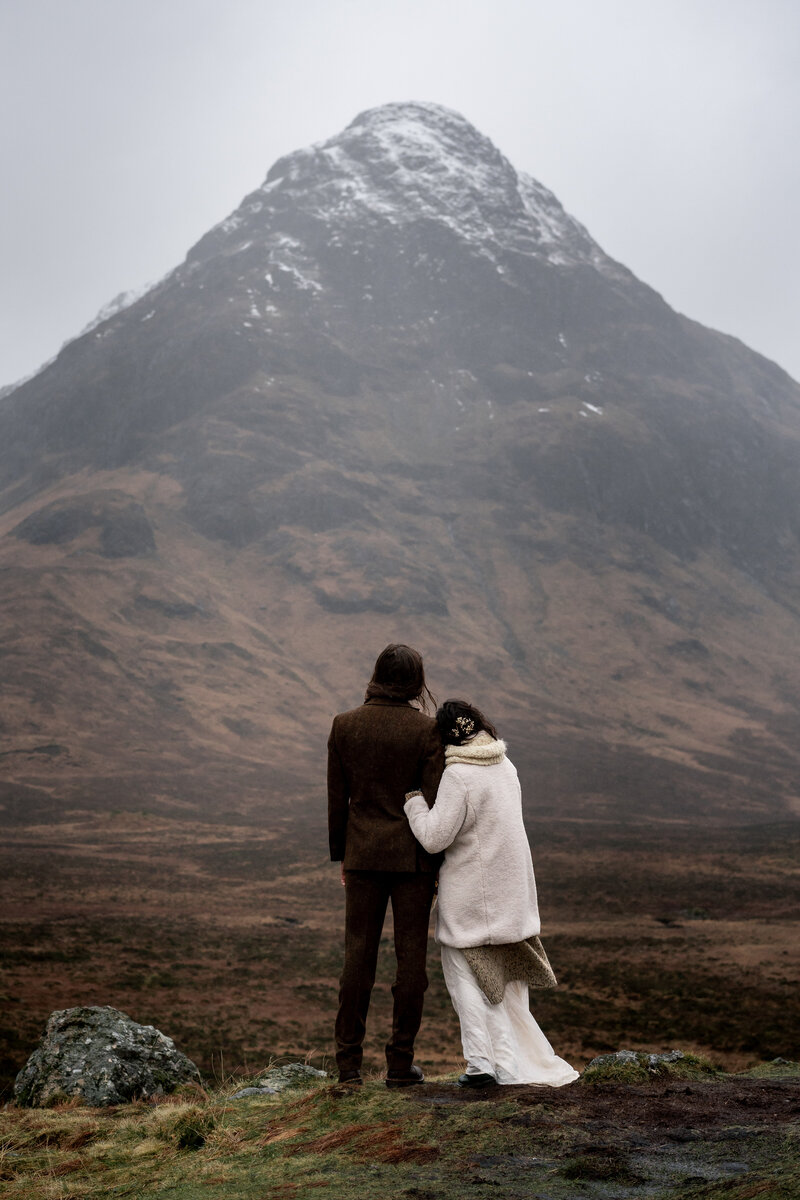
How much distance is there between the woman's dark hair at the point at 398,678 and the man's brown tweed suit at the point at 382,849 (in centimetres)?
8

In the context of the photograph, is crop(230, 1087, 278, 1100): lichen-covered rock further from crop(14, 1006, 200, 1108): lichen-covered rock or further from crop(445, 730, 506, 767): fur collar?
crop(445, 730, 506, 767): fur collar

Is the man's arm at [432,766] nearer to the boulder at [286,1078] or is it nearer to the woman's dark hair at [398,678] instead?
the woman's dark hair at [398,678]

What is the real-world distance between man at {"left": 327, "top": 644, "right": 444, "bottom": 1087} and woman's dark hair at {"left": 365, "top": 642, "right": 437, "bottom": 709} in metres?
0.02

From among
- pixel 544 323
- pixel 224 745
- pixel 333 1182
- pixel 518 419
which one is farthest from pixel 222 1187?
pixel 544 323

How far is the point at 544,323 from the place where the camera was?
143m

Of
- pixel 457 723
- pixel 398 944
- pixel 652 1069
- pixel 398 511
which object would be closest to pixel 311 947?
pixel 652 1069

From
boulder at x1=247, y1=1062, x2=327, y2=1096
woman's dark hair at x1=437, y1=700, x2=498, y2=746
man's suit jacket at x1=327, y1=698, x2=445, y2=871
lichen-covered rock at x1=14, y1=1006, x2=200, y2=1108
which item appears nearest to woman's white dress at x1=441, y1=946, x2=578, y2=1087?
man's suit jacket at x1=327, y1=698, x2=445, y2=871

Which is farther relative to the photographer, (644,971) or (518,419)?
(518,419)

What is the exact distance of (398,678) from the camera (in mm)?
5508

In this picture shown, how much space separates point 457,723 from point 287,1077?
159 inches

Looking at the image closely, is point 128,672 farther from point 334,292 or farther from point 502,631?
point 334,292

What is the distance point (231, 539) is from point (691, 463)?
66.5 metres

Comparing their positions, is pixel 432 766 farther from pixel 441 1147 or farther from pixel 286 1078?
pixel 286 1078

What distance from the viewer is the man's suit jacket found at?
5215mm
